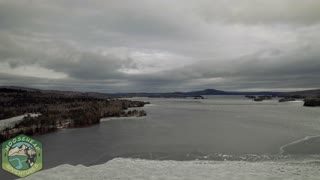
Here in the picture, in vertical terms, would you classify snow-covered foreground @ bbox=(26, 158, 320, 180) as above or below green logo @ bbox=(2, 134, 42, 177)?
below

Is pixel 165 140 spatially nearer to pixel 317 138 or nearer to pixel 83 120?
pixel 317 138

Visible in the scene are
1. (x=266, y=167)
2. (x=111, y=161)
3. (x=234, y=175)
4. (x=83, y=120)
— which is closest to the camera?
(x=234, y=175)

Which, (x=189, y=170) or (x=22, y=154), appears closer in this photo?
(x=22, y=154)

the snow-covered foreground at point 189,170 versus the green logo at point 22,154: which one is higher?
the green logo at point 22,154

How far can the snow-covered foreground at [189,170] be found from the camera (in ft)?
38.8

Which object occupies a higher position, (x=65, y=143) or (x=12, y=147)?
(x=12, y=147)

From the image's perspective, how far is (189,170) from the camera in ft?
43.2

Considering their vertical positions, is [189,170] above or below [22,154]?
below

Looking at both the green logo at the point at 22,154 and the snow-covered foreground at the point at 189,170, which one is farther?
the snow-covered foreground at the point at 189,170

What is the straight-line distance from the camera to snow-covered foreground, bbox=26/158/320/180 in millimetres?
11820

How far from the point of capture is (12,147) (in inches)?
406

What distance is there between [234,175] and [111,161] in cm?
656

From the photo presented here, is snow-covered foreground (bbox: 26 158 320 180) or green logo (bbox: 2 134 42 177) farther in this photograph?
snow-covered foreground (bbox: 26 158 320 180)

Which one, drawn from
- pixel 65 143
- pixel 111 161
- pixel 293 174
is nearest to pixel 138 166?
pixel 111 161
